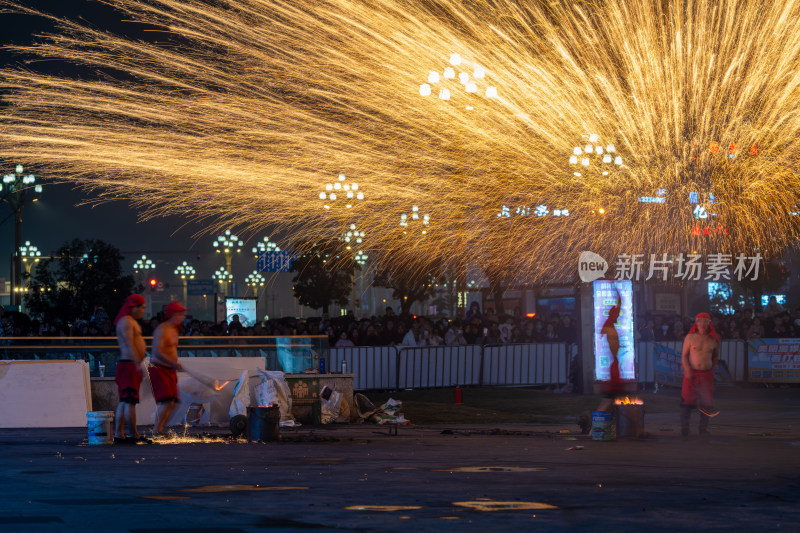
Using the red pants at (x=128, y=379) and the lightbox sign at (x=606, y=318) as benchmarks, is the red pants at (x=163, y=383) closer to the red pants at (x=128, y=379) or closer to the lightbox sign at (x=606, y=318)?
the red pants at (x=128, y=379)

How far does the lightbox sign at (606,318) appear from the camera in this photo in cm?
1950

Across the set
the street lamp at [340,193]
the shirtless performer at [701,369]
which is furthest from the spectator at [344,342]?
the shirtless performer at [701,369]

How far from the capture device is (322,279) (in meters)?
51.3

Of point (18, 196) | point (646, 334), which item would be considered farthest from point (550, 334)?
point (18, 196)

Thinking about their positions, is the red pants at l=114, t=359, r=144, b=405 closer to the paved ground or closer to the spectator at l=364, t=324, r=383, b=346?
the paved ground

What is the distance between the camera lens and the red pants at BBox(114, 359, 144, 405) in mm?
12773

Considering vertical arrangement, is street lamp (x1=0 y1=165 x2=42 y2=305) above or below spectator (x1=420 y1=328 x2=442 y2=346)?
above

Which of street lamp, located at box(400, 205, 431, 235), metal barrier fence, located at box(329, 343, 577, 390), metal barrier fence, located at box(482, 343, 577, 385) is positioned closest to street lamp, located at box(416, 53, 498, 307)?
Answer: metal barrier fence, located at box(329, 343, 577, 390)

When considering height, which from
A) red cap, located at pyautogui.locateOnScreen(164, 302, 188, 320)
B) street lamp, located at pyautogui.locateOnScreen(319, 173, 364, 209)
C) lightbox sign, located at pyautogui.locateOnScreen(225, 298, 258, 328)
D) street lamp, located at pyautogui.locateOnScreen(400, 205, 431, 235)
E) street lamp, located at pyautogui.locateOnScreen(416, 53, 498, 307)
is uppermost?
street lamp, located at pyautogui.locateOnScreen(416, 53, 498, 307)

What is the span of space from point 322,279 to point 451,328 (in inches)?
1010

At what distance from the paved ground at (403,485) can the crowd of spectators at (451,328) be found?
30.2 ft

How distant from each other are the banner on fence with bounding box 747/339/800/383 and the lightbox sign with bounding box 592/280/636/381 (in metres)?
7.22

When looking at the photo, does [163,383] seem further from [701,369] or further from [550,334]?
[550,334]

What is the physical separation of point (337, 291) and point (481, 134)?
28.0 metres
